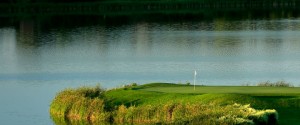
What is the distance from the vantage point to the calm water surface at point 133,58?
157ft

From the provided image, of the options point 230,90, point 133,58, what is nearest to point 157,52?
point 133,58

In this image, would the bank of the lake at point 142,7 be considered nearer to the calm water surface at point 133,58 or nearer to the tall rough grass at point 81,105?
the calm water surface at point 133,58

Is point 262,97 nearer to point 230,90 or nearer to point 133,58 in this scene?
point 230,90

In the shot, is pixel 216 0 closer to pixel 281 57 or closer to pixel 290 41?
pixel 290 41

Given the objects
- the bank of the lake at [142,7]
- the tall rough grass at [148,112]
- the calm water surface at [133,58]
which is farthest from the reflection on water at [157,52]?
the bank of the lake at [142,7]

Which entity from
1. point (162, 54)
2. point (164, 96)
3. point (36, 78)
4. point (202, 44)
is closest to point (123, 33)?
point (202, 44)

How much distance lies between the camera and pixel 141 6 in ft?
478

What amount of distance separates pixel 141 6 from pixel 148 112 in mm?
114025

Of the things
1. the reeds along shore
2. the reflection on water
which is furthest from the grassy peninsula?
the reeds along shore

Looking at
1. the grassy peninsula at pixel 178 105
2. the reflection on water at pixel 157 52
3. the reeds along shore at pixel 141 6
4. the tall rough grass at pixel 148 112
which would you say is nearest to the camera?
the tall rough grass at pixel 148 112

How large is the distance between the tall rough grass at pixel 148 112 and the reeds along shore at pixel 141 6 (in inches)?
4071

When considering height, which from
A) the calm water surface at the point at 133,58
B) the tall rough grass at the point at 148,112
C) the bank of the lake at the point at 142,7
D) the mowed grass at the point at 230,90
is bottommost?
the tall rough grass at the point at 148,112

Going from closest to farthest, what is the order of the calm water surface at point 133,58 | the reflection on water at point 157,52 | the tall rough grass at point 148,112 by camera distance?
the tall rough grass at point 148,112, the calm water surface at point 133,58, the reflection on water at point 157,52

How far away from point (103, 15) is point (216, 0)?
25236 mm
